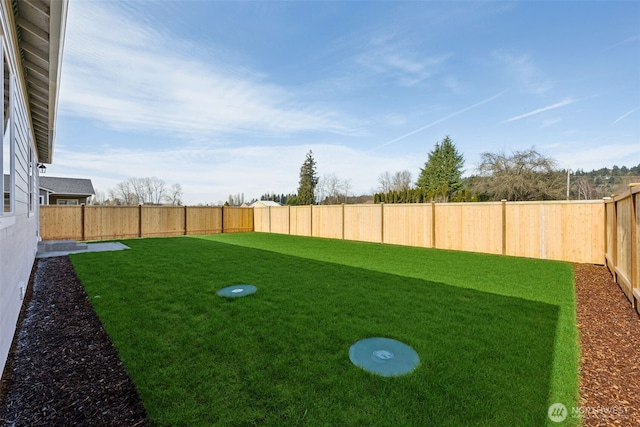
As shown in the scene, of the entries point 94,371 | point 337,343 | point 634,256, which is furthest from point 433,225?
point 94,371

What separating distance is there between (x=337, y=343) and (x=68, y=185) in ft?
90.0

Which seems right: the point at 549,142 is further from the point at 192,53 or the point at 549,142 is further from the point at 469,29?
the point at 192,53

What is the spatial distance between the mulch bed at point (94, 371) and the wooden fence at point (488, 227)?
3.61 m

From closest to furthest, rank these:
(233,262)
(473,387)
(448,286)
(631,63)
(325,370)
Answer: (473,387) < (325,370) < (448,286) < (233,262) < (631,63)

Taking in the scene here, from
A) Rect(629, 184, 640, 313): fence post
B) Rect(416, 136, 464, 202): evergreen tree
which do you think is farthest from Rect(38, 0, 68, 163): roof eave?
Rect(416, 136, 464, 202): evergreen tree

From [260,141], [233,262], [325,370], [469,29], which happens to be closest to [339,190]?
[260,141]

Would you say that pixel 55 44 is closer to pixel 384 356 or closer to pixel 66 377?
pixel 66 377

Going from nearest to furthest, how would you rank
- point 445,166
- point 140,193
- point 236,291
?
point 236,291 < point 445,166 < point 140,193

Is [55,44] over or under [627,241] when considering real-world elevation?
over

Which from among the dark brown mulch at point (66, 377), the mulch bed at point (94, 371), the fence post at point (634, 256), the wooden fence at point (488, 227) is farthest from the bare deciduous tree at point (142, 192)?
the fence post at point (634, 256)

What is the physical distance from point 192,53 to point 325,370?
9333mm

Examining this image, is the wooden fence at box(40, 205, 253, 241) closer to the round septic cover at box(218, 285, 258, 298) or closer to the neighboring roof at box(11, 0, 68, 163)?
the neighboring roof at box(11, 0, 68, 163)

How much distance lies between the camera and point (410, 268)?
632 centimetres

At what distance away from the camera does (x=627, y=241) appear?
13.6ft
